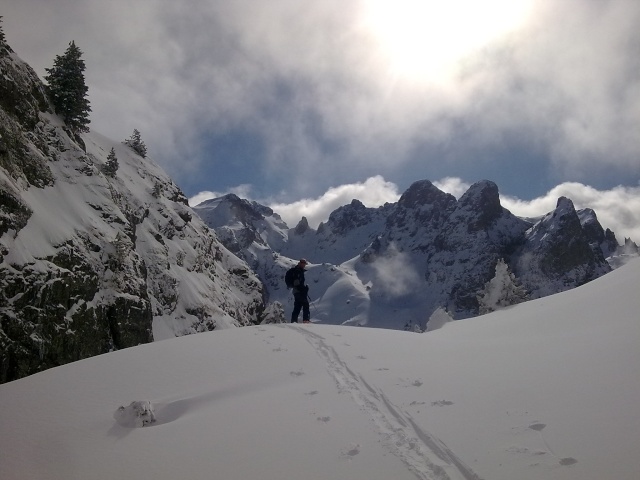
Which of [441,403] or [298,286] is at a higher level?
[298,286]

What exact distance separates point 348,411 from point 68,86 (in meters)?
40.5

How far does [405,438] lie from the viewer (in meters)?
5.70

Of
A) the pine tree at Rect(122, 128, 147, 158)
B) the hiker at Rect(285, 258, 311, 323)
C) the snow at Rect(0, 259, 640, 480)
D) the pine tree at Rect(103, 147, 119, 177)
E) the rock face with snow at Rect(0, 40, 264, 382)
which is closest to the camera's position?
the snow at Rect(0, 259, 640, 480)

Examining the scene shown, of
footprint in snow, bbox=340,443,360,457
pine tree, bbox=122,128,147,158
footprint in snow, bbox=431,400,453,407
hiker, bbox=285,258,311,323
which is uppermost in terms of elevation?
pine tree, bbox=122,128,147,158

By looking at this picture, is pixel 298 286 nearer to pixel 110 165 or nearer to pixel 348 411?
pixel 348 411

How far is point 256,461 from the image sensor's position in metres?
A: 5.38

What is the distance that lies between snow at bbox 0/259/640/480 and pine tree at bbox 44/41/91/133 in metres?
33.6

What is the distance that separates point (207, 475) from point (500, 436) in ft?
12.1

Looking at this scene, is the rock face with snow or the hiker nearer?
the hiker

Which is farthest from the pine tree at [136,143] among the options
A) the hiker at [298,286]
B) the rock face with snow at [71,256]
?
the hiker at [298,286]

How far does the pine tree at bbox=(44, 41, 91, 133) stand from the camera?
3606cm

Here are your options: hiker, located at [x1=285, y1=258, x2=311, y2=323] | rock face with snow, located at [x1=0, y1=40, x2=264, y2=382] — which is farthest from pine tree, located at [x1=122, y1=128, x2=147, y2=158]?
hiker, located at [x1=285, y1=258, x2=311, y2=323]

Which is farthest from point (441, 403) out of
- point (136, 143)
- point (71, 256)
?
point (136, 143)

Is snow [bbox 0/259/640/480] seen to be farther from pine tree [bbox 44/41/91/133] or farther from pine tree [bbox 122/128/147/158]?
pine tree [bbox 122/128/147/158]
